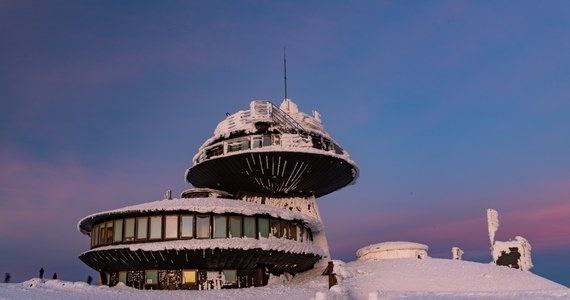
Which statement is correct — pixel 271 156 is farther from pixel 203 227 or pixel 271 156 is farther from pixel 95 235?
pixel 95 235

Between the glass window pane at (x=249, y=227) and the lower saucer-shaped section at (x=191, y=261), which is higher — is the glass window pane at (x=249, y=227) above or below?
above

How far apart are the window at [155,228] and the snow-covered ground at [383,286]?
400cm

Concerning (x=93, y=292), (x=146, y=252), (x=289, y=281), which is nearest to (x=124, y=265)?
(x=146, y=252)

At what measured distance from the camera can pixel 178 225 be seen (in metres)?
37.6

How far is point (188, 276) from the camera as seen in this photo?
3738 cm

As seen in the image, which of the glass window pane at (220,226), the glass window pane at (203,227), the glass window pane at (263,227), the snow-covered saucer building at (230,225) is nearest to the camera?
the snow-covered saucer building at (230,225)

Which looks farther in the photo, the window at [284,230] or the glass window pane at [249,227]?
the window at [284,230]

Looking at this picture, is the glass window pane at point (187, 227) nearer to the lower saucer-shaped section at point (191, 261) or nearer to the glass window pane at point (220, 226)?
the lower saucer-shaped section at point (191, 261)

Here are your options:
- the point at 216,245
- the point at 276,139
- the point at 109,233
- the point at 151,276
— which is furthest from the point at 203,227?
the point at 276,139

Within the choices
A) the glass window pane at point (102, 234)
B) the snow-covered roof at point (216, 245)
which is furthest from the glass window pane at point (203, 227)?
the glass window pane at point (102, 234)

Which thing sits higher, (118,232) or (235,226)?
(235,226)

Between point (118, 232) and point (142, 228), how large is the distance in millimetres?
2072

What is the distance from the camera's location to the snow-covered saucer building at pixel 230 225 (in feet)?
122

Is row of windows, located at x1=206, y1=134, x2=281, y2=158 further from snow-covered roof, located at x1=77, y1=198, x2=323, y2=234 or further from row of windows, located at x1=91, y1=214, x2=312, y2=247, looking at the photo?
row of windows, located at x1=91, y1=214, x2=312, y2=247
